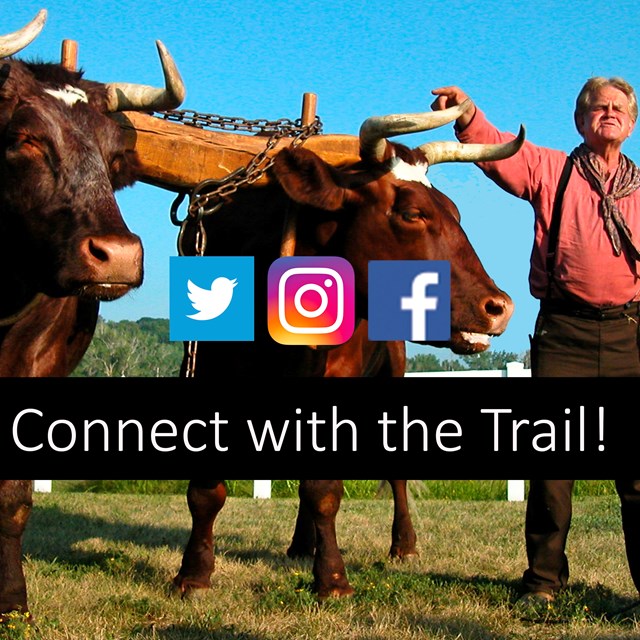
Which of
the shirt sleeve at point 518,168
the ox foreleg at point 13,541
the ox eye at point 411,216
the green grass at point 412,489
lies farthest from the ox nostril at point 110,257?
the green grass at point 412,489

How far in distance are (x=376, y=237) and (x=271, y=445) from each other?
1.41 m

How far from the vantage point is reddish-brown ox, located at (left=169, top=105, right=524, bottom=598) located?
5137mm

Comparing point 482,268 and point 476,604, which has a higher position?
point 482,268

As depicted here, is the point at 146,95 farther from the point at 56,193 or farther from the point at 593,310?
the point at 593,310

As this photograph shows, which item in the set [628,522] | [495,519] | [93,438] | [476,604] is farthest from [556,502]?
[495,519]

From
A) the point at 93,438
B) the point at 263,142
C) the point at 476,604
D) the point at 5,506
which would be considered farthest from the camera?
the point at 263,142

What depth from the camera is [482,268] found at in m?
5.21

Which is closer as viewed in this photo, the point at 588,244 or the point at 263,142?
the point at 588,244

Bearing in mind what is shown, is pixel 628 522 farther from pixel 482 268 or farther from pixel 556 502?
pixel 482 268

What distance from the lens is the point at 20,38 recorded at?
4184mm

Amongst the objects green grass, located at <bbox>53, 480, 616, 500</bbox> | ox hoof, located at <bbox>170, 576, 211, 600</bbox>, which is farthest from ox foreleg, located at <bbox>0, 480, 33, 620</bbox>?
green grass, located at <bbox>53, 480, 616, 500</bbox>

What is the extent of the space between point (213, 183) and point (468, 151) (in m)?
1.45

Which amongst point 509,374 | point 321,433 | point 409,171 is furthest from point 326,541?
point 509,374

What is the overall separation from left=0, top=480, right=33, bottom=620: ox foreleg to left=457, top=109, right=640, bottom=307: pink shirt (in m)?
2.88
